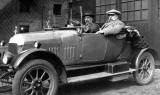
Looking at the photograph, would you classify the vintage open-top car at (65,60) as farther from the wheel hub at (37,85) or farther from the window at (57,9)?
the window at (57,9)

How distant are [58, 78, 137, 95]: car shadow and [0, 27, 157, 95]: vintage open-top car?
36cm

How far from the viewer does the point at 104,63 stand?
6129mm

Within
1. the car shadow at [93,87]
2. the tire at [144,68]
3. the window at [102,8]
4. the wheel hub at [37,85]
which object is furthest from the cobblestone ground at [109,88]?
the window at [102,8]

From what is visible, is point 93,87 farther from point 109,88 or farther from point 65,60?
point 65,60

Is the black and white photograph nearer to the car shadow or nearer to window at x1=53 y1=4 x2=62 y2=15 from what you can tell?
the car shadow

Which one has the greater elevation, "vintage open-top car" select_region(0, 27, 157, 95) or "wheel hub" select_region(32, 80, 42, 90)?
"vintage open-top car" select_region(0, 27, 157, 95)

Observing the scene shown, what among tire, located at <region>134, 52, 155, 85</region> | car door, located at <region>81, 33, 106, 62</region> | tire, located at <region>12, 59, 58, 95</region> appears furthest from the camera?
tire, located at <region>134, 52, 155, 85</region>

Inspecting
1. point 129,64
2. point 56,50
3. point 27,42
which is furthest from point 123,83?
point 27,42

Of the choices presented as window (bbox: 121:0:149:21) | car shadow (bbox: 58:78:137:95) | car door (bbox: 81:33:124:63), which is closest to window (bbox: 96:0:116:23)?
window (bbox: 121:0:149:21)

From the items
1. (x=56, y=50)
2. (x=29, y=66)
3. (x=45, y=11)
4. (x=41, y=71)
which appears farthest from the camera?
(x=45, y=11)

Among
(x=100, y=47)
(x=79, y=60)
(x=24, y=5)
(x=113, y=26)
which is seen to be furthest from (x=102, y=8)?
(x=24, y=5)

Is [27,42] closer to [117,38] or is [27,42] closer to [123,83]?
[117,38]

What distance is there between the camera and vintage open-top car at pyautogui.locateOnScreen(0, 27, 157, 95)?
4770 millimetres

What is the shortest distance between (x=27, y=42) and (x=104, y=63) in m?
1.83
